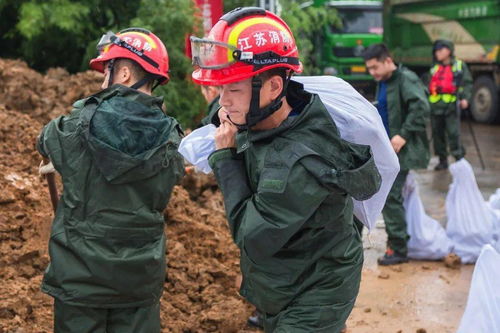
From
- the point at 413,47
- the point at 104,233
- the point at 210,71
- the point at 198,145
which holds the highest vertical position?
the point at 210,71

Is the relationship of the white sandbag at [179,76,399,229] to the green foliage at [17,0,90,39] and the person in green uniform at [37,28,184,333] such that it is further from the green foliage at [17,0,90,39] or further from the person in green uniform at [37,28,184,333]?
the green foliage at [17,0,90,39]

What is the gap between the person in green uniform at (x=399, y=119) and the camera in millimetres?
6121

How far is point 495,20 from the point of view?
1594cm

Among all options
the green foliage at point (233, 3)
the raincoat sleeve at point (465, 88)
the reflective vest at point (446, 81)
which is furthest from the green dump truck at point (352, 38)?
the green foliage at point (233, 3)

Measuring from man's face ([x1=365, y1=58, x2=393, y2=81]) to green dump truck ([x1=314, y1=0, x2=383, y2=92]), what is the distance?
14284 mm

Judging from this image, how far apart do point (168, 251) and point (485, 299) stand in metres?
2.41

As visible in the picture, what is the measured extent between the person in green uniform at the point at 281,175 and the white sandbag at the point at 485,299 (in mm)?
782

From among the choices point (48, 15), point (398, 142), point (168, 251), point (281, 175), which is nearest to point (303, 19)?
point (48, 15)

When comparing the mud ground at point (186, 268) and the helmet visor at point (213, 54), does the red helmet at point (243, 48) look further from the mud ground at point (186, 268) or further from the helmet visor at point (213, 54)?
the mud ground at point (186, 268)

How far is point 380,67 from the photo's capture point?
6.15 meters

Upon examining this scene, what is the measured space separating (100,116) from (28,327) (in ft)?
4.97

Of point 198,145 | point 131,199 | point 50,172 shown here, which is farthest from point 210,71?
point 50,172

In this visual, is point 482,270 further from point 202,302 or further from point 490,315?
point 202,302

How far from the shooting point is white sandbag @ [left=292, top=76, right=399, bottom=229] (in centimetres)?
293
